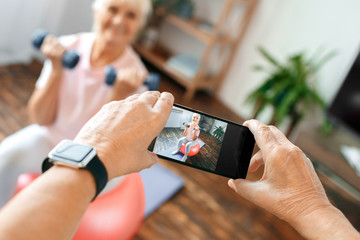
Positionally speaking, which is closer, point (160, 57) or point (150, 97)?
point (150, 97)

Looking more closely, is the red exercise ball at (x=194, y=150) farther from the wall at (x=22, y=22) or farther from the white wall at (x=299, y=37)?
the wall at (x=22, y=22)

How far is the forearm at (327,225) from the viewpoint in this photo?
0.50 meters

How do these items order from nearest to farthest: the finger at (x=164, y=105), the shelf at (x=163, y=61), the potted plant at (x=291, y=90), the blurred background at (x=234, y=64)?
the finger at (x=164, y=105)
the blurred background at (x=234, y=64)
the potted plant at (x=291, y=90)
the shelf at (x=163, y=61)

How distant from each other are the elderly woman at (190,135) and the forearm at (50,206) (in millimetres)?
158

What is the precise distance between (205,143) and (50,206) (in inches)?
10.2

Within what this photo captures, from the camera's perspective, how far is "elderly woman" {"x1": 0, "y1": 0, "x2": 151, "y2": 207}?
3.32 feet

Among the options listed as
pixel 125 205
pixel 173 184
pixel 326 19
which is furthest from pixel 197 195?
pixel 326 19

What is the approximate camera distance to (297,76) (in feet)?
6.88

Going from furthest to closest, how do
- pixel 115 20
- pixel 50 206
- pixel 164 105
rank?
pixel 115 20 → pixel 164 105 → pixel 50 206

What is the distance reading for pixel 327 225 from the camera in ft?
1.67

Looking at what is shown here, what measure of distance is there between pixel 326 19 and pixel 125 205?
6.18ft

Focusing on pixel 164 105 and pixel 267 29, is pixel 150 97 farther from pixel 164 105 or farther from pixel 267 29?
pixel 267 29

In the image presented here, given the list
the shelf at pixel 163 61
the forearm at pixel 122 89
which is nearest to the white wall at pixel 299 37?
the shelf at pixel 163 61

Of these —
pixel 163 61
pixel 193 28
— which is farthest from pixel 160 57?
pixel 193 28
